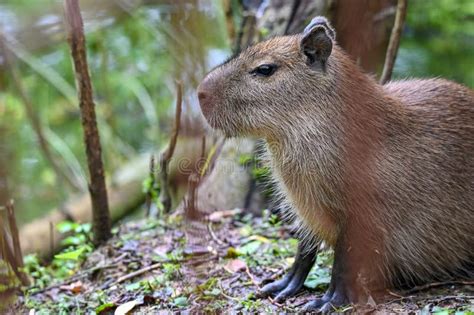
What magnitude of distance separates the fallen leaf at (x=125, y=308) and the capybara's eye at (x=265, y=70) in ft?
5.44

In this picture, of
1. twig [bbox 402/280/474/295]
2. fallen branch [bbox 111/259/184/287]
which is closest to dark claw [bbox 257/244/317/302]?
twig [bbox 402/280/474/295]

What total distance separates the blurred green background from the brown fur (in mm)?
2647

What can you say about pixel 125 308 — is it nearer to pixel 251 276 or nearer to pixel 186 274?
pixel 186 274

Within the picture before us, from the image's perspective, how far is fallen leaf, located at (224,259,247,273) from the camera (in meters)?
4.95

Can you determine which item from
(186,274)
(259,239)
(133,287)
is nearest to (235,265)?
(186,274)

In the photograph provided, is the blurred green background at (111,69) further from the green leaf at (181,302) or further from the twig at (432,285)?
the green leaf at (181,302)

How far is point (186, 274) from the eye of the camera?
4637mm

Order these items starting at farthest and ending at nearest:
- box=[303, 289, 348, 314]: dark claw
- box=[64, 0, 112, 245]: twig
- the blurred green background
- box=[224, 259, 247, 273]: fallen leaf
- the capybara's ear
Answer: the blurred green background, box=[224, 259, 247, 273]: fallen leaf, box=[64, 0, 112, 245]: twig, the capybara's ear, box=[303, 289, 348, 314]: dark claw

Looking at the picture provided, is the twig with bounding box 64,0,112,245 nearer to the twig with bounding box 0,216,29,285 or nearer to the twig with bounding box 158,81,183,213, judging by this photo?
the twig with bounding box 158,81,183,213

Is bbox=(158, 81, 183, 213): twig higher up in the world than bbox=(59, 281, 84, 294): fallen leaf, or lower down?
higher up

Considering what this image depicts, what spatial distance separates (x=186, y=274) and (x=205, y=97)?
1.18 m

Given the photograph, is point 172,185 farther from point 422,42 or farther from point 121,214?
point 422,42

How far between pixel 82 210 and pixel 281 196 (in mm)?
3679

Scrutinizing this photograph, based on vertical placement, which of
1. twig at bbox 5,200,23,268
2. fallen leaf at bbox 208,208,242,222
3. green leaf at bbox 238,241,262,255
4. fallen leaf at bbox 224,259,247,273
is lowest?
fallen leaf at bbox 224,259,247,273
